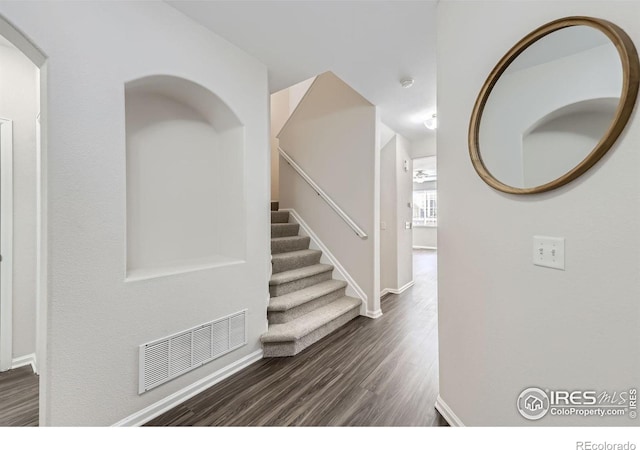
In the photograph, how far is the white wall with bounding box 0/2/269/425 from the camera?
3.79 ft

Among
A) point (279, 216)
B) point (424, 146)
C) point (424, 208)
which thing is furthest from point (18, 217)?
point (424, 208)

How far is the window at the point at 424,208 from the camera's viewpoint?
963cm

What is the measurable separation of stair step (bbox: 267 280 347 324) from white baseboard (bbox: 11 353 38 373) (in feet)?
6.02

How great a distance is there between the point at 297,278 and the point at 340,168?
1.52m

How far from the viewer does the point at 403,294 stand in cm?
398

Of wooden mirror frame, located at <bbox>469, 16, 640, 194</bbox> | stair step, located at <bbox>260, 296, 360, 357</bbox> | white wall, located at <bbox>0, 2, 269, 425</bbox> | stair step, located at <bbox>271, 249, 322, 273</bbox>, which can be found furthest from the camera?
stair step, located at <bbox>271, 249, 322, 273</bbox>

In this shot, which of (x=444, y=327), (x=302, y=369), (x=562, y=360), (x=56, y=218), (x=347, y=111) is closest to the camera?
(x=562, y=360)

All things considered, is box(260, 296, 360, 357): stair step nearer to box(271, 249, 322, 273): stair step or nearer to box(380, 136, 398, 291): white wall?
box(271, 249, 322, 273): stair step

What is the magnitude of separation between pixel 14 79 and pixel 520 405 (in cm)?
387

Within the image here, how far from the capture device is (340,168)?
325cm

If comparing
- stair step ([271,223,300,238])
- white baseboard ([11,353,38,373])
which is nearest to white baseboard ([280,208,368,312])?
stair step ([271,223,300,238])

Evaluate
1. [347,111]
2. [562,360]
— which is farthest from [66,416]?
[347,111]

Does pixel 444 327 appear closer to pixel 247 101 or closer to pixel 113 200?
pixel 113 200

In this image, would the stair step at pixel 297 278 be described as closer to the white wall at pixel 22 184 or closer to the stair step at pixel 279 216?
the stair step at pixel 279 216
